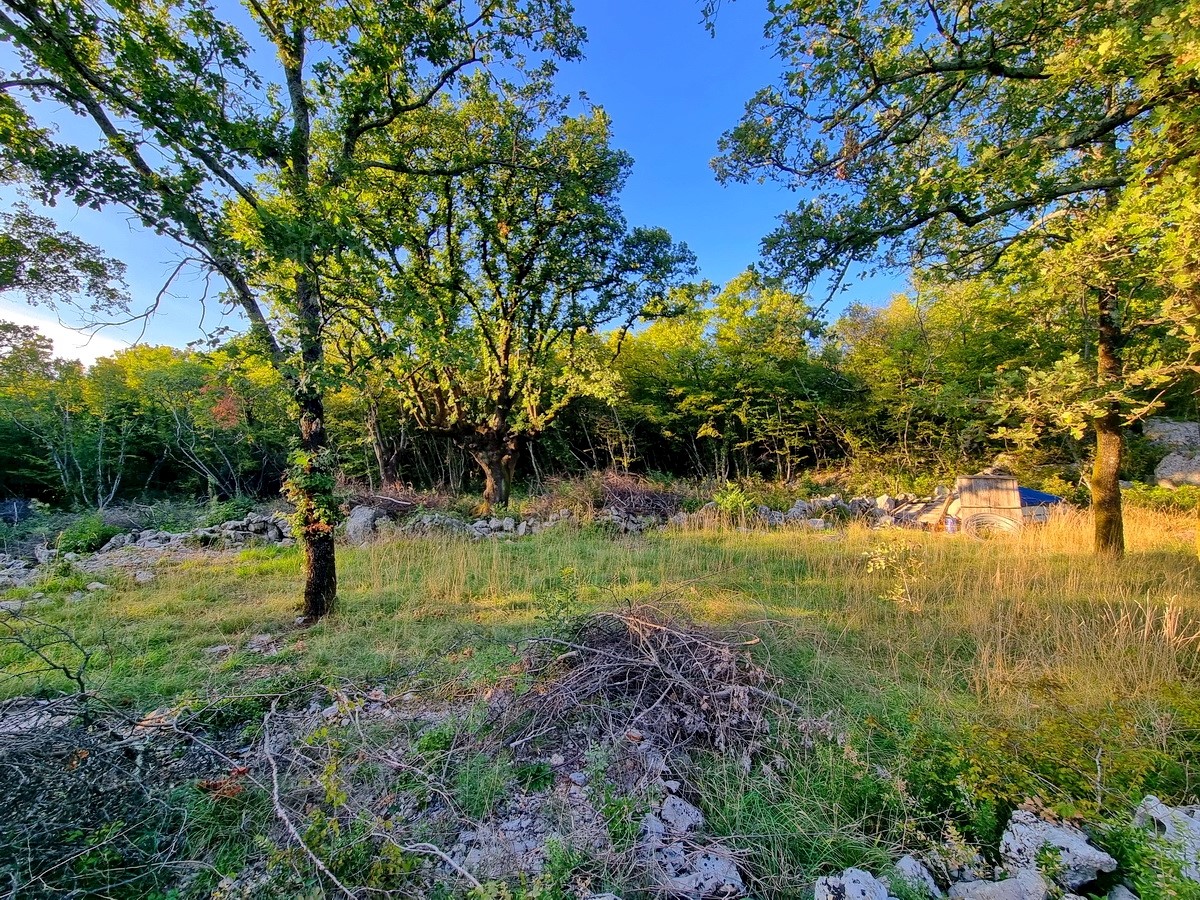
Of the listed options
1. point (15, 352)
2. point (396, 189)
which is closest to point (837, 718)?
point (396, 189)

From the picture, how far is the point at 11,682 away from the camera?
10.2 feet

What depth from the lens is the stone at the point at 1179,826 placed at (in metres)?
1.41

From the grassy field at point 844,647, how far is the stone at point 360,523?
40.8 inches

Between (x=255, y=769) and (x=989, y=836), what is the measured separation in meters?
3.30

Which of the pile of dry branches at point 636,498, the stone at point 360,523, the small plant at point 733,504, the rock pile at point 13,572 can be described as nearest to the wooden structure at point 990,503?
the small plant at point 733,504

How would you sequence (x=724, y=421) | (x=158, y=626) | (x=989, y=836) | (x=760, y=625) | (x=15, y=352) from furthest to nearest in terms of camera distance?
(x=724, y=421) < (x=15, y=352) < (x=158, y=626) < (x=760, y=625) < (x=989, y=836)

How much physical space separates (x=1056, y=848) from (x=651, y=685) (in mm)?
1706

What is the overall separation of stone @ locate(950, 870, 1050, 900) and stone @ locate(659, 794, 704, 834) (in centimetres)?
88

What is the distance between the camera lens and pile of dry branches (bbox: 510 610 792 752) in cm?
243

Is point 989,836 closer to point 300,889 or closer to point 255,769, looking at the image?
point 300,889

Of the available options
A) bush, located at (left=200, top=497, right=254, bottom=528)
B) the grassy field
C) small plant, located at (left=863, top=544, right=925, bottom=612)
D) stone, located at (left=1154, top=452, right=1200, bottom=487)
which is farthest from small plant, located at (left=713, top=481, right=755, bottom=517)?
bush, located at (left=200, top=497, right=254, bottom=528)

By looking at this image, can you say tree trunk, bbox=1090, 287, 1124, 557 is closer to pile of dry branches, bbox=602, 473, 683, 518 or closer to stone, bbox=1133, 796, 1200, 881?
stone, bbox=1133, 796, 1200, 881

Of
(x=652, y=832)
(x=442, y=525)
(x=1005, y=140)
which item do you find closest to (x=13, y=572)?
(x=442, y=525)

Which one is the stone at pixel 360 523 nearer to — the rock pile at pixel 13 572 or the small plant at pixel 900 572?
the rock pile at pixel 13 572
